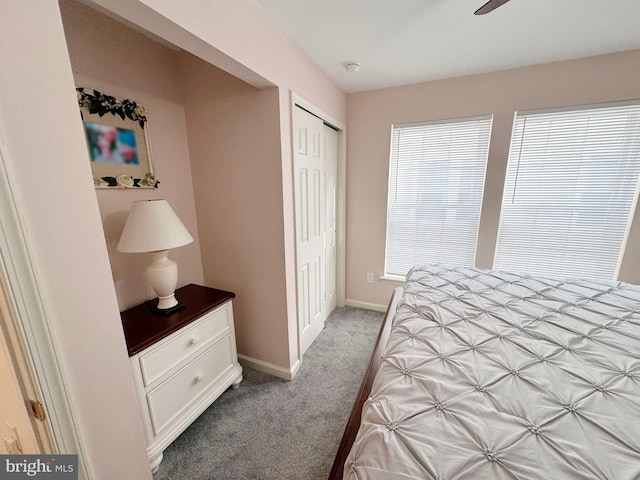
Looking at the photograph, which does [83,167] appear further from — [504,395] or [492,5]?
[492,5]

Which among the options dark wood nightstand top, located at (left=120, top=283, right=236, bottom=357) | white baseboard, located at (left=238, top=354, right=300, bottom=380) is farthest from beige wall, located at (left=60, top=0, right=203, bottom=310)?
white baseboard, located at (left=238, top=354, right=300, bottom=380)

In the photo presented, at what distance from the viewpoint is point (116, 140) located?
147 centimetres

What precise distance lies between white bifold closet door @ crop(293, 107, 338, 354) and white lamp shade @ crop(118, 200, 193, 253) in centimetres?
82

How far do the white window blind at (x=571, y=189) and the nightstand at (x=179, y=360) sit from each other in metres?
2.64

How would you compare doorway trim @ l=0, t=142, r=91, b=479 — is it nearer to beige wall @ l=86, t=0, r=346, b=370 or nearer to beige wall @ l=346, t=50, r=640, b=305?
beige wall @ l=86, t=0, r=346, b=370

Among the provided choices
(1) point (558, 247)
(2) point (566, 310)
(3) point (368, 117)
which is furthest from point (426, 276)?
(3) point (368, 117)

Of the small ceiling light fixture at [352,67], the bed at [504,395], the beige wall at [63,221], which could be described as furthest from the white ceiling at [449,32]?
the bed at [504,395]

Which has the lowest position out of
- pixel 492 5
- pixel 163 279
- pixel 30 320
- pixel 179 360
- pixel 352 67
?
pixel 179 360

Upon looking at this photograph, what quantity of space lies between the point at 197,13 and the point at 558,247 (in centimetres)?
314

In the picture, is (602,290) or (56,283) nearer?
(56,283)

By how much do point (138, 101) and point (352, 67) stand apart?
1.55 metres

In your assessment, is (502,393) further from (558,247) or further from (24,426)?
(558,247)

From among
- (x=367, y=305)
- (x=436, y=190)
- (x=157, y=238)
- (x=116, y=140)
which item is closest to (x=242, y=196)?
(x=157, y=238)

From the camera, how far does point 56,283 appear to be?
706mm
